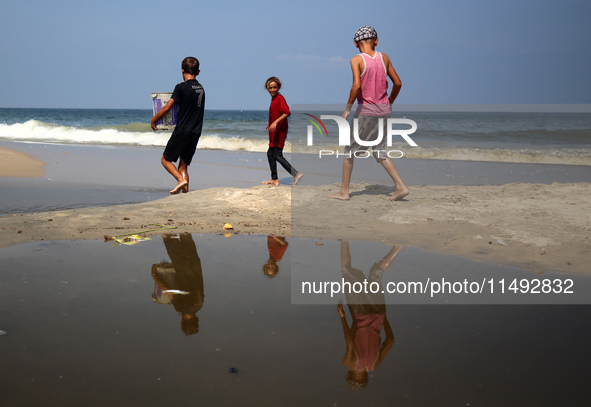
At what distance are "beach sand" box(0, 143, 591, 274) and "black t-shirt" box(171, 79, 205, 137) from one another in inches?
39.0

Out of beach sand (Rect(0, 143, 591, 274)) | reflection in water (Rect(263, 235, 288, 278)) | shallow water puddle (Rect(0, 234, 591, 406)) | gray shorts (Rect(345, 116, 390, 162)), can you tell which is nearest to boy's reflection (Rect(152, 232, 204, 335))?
shallow water puddle (Rect(0, 234, 591, 406))

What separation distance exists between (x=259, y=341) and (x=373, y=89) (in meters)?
4.36

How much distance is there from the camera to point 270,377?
2.18 metres

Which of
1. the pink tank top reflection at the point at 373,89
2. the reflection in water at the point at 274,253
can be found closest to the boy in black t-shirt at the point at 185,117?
the pink tank top reflection at the point at 373,89

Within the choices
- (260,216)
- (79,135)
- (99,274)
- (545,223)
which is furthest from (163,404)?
(79,135)

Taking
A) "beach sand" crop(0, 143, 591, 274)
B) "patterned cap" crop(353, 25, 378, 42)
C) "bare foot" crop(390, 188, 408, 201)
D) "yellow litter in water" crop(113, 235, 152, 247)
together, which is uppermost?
"patterned cap" crop(353, 25, 378, 42)

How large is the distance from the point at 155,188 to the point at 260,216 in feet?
10.2

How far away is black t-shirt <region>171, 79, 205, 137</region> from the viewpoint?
278 inches

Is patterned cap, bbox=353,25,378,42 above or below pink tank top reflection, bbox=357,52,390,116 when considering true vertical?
above

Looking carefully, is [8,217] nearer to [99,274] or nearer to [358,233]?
[99,274]

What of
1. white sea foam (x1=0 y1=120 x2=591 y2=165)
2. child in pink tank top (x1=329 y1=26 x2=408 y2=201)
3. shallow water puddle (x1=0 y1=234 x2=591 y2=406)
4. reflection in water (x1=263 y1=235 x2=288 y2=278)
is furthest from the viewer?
white sea foam (x1=0 y1=120 x2=591 y2=165)

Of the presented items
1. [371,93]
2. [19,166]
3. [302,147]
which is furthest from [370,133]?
[302,147]

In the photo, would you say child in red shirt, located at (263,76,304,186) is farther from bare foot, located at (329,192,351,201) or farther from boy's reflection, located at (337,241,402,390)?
boy's reflection, located at (337,241,402,390)

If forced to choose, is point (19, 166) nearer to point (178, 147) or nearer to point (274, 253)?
point (178, 147)
